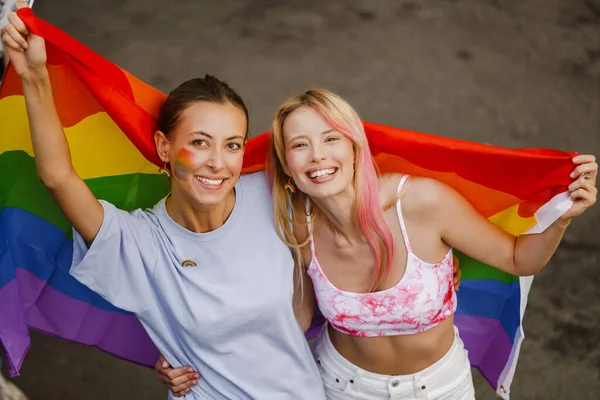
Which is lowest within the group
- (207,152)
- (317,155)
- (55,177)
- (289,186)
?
(289,186)

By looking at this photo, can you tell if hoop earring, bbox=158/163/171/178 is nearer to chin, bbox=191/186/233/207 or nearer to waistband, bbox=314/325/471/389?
chin, bbox=191/186/233/207

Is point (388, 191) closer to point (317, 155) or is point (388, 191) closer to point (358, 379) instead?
point (317, 155)

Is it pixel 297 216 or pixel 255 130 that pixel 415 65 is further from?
pixel 297 216

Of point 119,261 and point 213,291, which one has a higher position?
point 119,261

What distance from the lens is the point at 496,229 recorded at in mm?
2361

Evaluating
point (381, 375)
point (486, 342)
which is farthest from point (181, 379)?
point (486, 342)

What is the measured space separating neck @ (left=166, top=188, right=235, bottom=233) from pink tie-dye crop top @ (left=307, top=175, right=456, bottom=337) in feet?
0.99

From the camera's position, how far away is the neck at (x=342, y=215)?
226 cm

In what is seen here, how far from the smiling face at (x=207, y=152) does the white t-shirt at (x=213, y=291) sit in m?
0.12

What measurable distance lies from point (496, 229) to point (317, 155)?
615 mm

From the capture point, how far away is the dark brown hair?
219cm

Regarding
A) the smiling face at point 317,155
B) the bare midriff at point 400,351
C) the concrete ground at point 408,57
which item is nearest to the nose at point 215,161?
the smiling face at point 317,155

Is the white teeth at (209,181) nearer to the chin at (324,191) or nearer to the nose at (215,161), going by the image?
the nose at (215,161)

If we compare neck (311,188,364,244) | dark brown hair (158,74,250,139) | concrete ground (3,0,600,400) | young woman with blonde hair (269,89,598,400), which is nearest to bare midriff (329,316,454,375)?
young woman with blonde hair (269,89,598,400)
